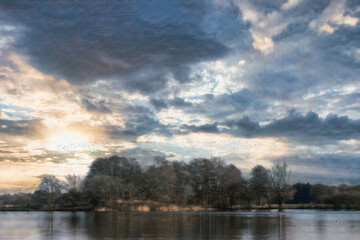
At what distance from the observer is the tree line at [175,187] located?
9588cm

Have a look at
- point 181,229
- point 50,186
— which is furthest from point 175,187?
point 181,229

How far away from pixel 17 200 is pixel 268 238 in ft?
415

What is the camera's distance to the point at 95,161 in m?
115

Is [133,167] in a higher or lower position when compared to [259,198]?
higher

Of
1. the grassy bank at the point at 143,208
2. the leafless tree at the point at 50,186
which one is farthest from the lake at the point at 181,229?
the leafless tree at the point at 50,186

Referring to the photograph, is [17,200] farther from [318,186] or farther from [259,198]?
[318,186]

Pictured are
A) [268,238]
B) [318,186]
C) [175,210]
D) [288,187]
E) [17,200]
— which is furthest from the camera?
[318,186]

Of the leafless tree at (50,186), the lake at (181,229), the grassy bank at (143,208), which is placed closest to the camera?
the lake at (181,229)

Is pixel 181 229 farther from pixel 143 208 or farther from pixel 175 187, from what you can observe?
pixel 175 187

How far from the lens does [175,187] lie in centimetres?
10281

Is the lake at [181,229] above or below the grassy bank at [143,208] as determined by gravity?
above

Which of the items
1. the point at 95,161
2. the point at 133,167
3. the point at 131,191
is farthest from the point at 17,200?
the point at 131,191

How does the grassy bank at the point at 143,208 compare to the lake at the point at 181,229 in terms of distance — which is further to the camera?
the grassy bank at the point at 143,208

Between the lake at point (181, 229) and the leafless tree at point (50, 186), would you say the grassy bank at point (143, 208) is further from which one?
the lake at point (181, 229)
